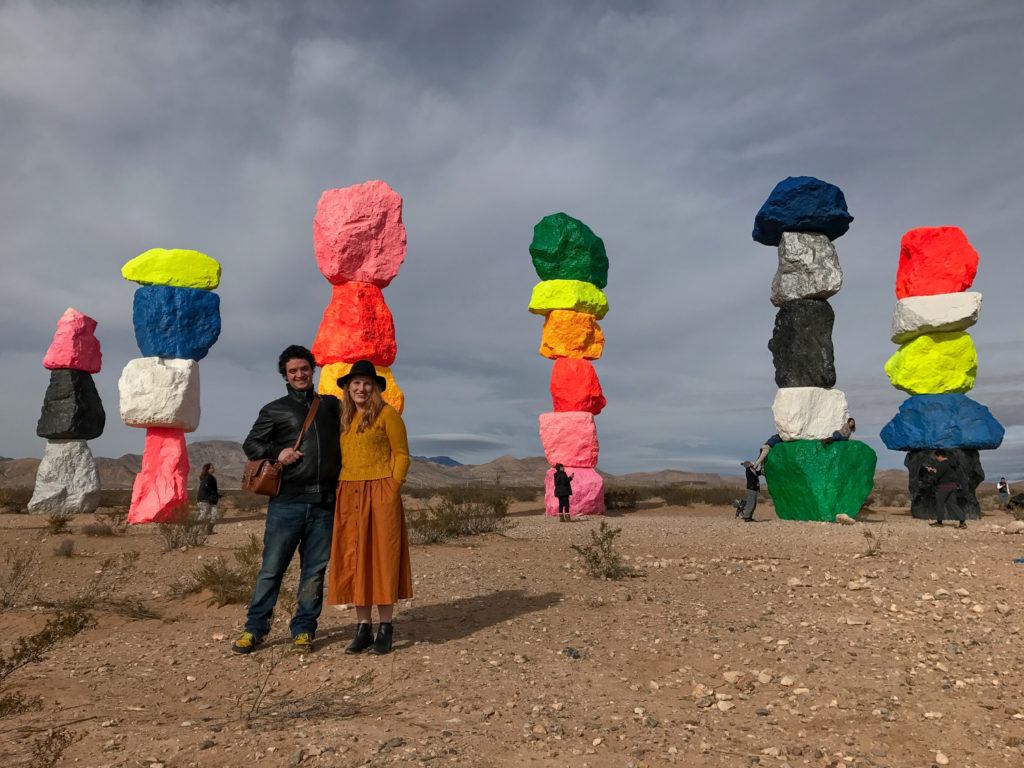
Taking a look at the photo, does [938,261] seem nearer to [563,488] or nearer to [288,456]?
[563,488]

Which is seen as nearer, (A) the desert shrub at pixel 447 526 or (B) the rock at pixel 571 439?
(A) the desert shrub at pixel 447 526

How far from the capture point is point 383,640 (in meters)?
4.49

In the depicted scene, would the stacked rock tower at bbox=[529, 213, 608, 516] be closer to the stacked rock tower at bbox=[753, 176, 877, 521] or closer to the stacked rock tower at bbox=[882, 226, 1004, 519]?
the stacked rock tower at bbox=[753, 176, 877, 521]

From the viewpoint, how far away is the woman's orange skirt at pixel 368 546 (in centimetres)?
446

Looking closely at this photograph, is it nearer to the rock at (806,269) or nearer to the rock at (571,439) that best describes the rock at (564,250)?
the rock at (571,439)

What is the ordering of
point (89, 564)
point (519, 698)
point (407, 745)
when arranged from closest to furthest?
point (407, 745)
point (519, 698)
point (89, 564)

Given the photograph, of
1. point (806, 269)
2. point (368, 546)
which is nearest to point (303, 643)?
point (368, 546)

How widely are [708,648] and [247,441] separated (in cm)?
339

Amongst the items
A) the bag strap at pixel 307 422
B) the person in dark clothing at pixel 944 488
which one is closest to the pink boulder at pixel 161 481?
the bag strap at pixel 307 422

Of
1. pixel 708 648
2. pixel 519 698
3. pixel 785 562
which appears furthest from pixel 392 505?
pixel 785 562

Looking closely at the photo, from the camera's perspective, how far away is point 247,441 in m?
4.56

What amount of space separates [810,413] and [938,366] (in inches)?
136

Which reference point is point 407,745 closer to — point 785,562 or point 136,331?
point 785,562

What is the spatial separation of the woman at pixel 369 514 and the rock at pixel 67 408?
535 inches
